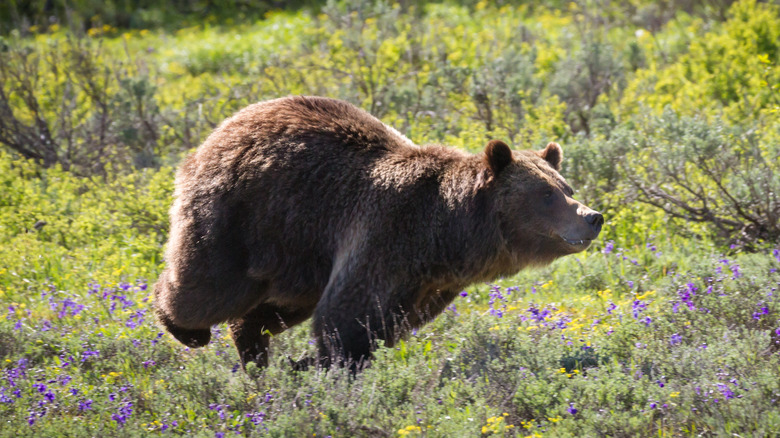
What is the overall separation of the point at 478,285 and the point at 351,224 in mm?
1539

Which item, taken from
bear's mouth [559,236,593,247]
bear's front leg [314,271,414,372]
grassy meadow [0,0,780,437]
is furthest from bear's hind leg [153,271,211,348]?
bear's mouth [559,236,593,247]

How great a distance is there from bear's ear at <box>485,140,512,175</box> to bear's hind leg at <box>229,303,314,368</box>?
5.32 ft

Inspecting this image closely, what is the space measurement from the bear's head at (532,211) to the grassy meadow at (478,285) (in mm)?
571

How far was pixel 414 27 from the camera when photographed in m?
12.8

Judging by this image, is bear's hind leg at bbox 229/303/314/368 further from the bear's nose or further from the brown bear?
the bear's nose

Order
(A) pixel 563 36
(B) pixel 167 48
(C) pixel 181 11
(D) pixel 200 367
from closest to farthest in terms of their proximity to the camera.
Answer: (D) pixel 200 367, (A) pixel 563 36, (B) pixel 167 48, (C) pixel 181 11

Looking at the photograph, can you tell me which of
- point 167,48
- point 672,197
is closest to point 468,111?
point 672,197

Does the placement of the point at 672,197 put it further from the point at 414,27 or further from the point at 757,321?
the point at 414,27

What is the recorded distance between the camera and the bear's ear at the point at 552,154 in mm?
5684

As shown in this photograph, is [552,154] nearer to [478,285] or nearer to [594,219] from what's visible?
[594,219]

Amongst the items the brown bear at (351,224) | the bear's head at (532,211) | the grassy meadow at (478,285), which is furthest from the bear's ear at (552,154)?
the grassy meadow at (478,285)

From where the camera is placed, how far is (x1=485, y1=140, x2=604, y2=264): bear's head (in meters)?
5.18

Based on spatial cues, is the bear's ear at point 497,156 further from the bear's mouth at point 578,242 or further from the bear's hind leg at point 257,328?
the bear's hind leg at point 257,328

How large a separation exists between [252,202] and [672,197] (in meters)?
4.16
